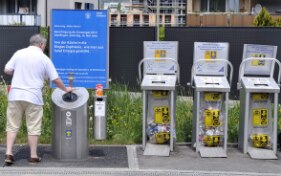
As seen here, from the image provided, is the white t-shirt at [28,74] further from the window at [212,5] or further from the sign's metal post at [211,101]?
the window at [212,5]

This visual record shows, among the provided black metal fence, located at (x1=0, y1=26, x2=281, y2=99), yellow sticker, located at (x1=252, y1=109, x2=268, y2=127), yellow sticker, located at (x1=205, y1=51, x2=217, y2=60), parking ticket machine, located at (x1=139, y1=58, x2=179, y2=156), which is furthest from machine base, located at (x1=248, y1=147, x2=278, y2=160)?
black metal fence, located at (x1=0, y1=26, x2=281, y2=99)

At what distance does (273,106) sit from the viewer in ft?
27.7

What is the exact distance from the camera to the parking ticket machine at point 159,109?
26.6 feet

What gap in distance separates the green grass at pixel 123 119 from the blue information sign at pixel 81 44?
1.41 ft

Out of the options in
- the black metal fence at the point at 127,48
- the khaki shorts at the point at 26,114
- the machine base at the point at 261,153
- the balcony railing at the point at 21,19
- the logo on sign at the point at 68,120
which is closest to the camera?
the khaki shorts at the point at 26,114

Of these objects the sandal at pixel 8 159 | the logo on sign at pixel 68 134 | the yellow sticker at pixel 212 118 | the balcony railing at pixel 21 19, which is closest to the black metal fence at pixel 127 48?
the yellow sticker at pixel 212 118

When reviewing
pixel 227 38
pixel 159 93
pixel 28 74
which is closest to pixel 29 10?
pixel 227 38

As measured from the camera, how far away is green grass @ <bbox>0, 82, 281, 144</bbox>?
879 cm

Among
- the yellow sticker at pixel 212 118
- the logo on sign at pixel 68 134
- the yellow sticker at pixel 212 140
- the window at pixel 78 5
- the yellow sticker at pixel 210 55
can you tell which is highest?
the window at pixel 78 5

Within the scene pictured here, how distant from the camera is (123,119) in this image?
930 centimetres

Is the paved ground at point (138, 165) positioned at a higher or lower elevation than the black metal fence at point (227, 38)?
lower

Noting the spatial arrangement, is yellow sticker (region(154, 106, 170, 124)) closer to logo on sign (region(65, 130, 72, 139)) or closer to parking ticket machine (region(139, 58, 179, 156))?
parking ticket machine (region(139, 58, 179, 156))

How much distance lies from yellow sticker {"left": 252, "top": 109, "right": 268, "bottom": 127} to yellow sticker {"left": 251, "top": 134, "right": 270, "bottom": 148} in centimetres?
16

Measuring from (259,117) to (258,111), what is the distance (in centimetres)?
9
